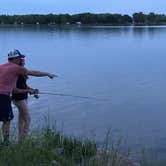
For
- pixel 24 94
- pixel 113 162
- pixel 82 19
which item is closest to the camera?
pixel 113 162

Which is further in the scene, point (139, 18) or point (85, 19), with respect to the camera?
point (139, 18)

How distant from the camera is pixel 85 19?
121312 mm

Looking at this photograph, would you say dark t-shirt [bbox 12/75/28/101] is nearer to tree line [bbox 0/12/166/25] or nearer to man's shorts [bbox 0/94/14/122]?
man's shorts [bbox 0/94/14/122]

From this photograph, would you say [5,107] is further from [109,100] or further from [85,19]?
[85,19]

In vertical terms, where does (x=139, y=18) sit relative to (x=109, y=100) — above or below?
below

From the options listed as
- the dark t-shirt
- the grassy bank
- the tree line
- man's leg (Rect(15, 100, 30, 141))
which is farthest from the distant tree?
the grassy bank

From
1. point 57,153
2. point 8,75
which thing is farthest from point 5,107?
point 57,153

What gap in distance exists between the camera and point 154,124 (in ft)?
54.0

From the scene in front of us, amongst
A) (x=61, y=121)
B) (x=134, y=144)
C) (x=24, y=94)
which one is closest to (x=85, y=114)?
(x=61, y=121)

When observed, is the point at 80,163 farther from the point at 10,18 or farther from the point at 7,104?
the point at 10,18

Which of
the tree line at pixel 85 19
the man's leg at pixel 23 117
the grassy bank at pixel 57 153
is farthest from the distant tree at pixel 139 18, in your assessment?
the grassy bank at pixel 57 153

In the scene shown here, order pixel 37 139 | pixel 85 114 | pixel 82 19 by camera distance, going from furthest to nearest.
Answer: pixel 82 19 < pixel 85 114 < pixel 37 139

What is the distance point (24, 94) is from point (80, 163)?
280cm

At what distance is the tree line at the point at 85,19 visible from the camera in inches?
4776
